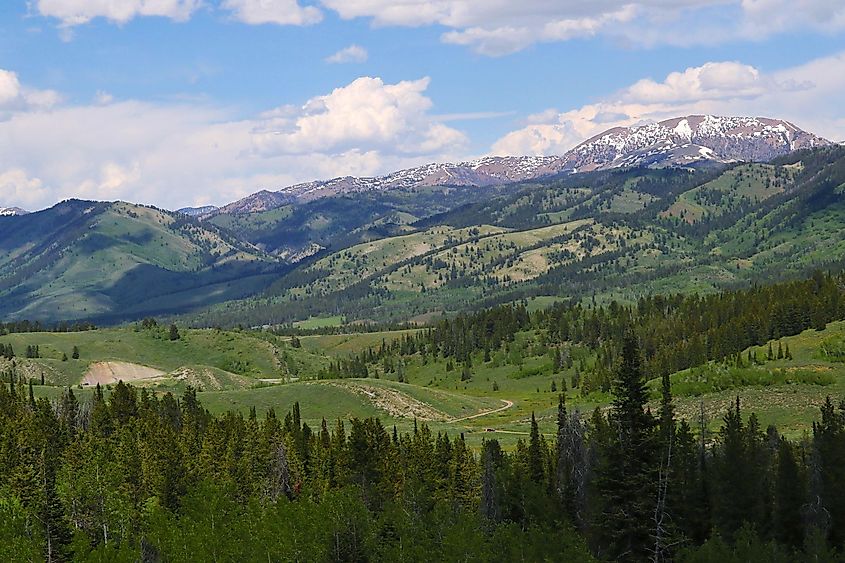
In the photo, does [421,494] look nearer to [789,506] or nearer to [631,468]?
[789,506]

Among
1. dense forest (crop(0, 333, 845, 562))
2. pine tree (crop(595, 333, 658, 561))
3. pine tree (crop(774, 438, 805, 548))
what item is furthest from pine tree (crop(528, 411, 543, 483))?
pine tree (crop(595, 333, 658, 561))

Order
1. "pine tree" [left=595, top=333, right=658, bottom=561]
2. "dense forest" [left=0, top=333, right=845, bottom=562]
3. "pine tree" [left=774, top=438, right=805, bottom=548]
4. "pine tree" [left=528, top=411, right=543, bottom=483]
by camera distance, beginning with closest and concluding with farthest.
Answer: "pine tree" [left=595, top=333, right=658, bottom=561]
"dense forest" [left=0, top=333, right=845, bottom=562]
"pine tree" [left=774, top=438, right=805, bottom=548]
"pine tree" [left=528, top=411, right=543, bottom=483]

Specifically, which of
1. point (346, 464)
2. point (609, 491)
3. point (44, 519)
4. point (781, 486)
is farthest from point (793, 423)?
point (44, 519)

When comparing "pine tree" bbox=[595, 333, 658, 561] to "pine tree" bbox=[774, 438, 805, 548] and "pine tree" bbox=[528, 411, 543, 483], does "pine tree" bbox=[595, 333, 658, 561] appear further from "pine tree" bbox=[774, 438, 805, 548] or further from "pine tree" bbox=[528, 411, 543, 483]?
"pine tree" bbox=[528, 411, 543, 483]

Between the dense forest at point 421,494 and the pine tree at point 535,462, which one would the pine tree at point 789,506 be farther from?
the pine tree at point 535,462

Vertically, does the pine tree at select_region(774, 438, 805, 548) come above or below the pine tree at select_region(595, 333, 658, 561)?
below

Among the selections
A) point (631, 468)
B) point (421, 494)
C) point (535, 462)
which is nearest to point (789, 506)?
point (535, 462)

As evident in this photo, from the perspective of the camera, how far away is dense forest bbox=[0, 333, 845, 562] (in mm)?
60688

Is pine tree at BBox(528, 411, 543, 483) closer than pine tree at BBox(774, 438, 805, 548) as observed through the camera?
No

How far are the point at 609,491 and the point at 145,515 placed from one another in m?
55.1

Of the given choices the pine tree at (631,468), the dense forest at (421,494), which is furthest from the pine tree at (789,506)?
the pine tree at (631,468)

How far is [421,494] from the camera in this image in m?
93.4

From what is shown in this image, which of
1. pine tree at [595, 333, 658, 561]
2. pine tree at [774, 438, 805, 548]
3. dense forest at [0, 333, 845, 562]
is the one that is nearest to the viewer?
pine tree at [595, 333, 658, 561]

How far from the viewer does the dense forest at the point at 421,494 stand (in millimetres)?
60688
